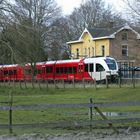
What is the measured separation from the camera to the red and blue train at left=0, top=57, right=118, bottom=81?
53906 mm

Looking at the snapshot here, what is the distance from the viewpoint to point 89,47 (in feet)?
254

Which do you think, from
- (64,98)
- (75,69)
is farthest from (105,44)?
(64,98)

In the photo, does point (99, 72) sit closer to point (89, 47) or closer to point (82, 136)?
point (89, 47)

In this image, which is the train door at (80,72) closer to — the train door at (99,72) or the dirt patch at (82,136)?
the train door at (99,72)

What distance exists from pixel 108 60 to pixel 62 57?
4014 centimetres

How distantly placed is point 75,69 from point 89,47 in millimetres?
20161

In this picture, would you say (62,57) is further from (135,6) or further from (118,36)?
(135,6)

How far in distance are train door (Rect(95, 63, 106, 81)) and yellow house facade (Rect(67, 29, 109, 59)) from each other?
57.2ft

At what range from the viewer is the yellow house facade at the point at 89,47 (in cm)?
7325

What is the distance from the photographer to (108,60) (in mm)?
54406

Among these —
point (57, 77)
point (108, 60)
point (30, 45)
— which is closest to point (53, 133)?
point (30, 45)

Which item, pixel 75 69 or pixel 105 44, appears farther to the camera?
pixel 105 44

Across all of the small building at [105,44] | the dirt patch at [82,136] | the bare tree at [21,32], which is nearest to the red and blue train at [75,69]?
the bare tree at [21,32]

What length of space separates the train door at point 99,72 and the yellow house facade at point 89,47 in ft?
57.2
